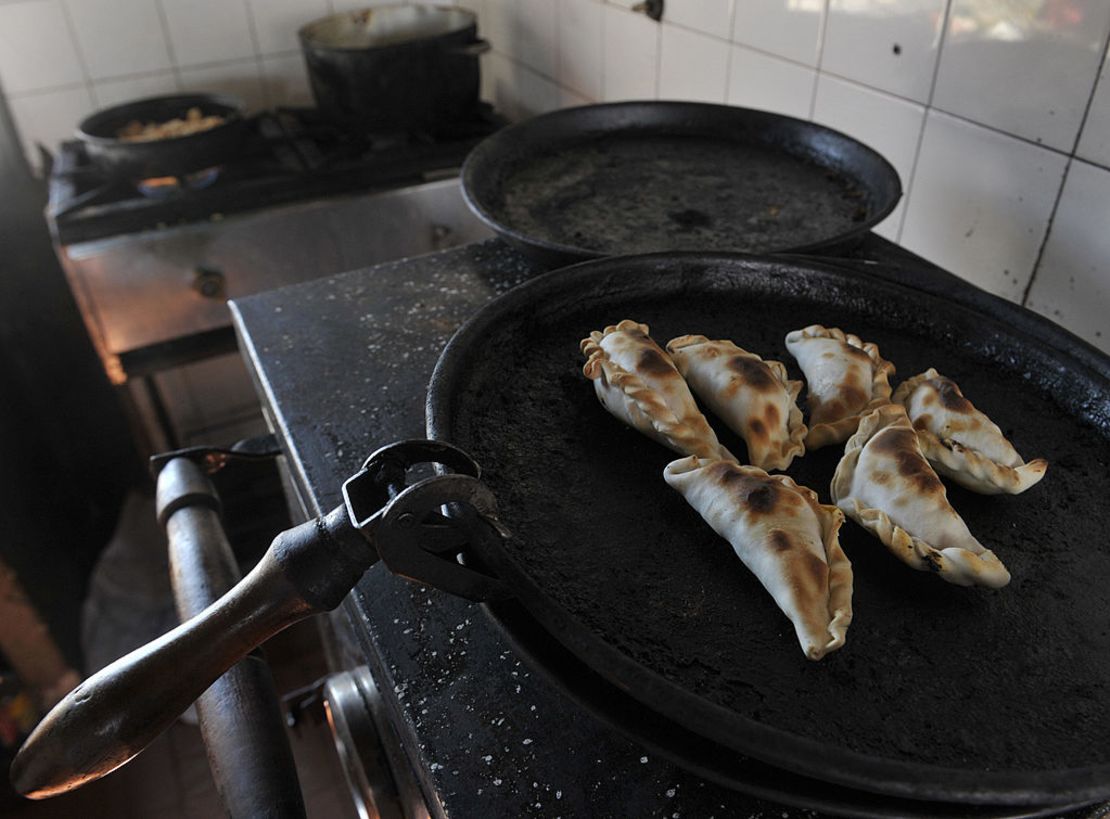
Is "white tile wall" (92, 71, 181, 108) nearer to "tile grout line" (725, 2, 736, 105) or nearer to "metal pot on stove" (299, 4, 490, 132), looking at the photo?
"metal pot on stove" (299, 4, 490, 132)

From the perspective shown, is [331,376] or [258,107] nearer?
[331,376]

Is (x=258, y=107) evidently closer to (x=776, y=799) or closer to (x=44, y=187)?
(x=44, y=187)

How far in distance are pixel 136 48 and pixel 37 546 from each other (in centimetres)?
135

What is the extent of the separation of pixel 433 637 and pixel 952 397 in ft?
1.56

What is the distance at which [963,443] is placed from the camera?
663mm

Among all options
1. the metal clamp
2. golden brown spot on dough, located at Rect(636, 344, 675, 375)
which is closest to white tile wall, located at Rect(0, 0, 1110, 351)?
golden brown spot on dough, located at Rect(636, 344, 675, 375)

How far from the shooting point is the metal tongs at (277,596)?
0.49 meters

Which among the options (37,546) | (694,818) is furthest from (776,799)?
(37,546)

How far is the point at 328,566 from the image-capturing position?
1.68 ft

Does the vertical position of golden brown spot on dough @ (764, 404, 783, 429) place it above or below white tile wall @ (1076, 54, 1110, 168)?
below

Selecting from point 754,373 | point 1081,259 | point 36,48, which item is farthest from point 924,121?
point 36,48

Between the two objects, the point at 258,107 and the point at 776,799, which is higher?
the point at 776,799

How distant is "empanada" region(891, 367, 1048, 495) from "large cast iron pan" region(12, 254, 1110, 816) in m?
A: 0.03

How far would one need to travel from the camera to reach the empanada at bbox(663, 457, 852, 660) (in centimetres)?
53
